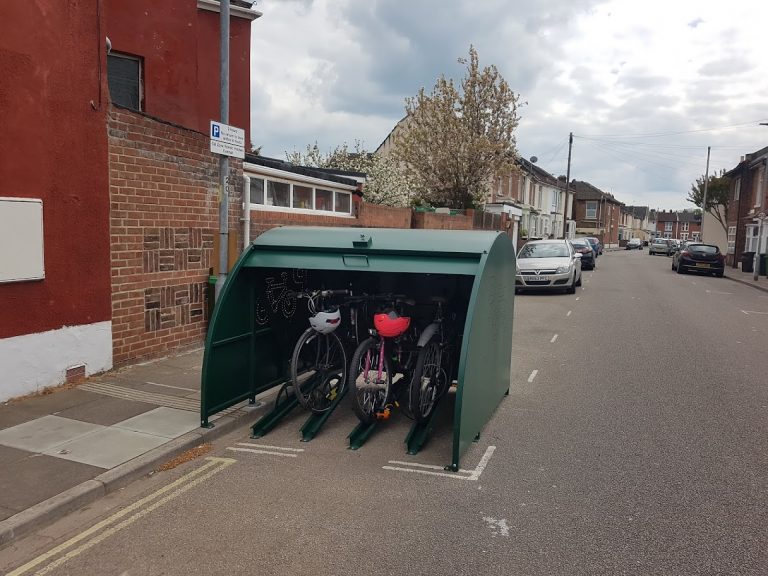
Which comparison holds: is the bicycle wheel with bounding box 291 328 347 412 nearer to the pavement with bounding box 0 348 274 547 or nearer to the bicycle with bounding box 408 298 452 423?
the pavement with bounding box 0 348 274 547

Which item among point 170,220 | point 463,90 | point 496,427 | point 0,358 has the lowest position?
point 496,427

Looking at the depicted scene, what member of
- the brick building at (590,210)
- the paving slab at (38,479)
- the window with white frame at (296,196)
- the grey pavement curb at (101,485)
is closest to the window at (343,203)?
the window with white frame at (296,196)

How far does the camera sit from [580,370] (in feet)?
27.5

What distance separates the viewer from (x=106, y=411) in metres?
5.76

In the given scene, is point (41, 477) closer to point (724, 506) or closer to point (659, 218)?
point (724, 506)

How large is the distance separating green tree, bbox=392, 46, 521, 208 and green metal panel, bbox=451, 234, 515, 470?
21.0 m

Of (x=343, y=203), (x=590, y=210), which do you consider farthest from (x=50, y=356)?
(x=590, y=210)

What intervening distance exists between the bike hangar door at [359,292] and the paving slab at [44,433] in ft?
3.56

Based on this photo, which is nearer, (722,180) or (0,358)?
(0,358)

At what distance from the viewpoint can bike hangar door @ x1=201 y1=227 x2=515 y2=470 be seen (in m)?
4.93

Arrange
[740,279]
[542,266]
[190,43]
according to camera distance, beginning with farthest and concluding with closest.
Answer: [740,279], [542,266], [190,43]

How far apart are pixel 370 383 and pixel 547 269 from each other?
1309 centimetres

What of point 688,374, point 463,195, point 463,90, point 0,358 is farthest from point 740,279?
point 0,358

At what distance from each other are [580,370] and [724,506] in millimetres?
4240
